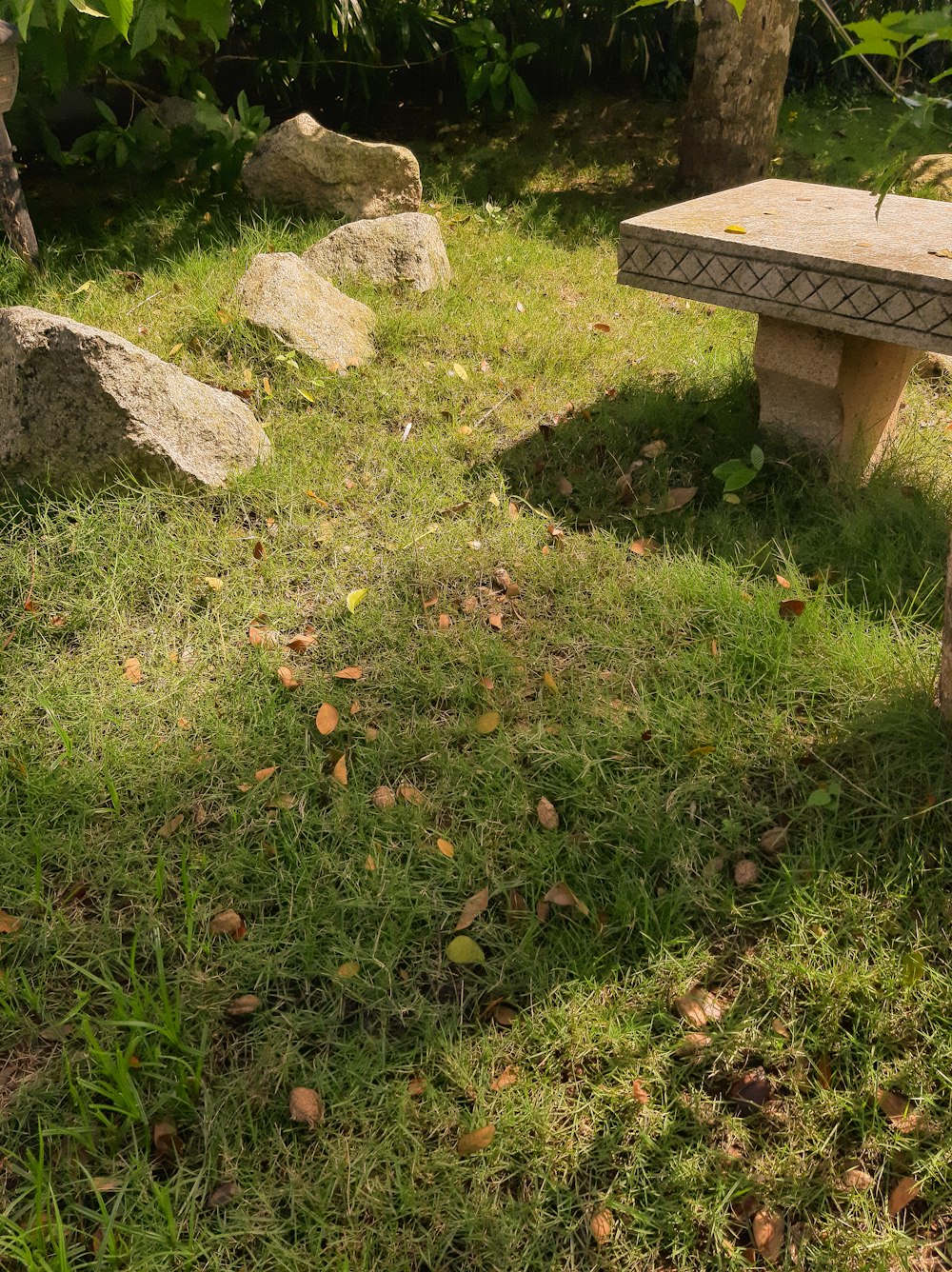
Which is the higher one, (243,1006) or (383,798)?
(383,798)

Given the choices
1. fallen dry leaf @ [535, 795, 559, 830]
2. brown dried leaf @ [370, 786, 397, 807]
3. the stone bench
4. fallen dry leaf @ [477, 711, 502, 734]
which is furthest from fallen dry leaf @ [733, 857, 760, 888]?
the stone bench

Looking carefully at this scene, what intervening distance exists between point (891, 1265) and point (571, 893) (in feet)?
2.79

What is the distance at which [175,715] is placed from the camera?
2.64 meters

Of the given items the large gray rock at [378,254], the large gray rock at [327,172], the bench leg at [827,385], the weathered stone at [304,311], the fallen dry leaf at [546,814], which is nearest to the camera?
the fallen dry leaf at [546,814]

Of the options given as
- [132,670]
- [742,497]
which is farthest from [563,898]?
[742,497]

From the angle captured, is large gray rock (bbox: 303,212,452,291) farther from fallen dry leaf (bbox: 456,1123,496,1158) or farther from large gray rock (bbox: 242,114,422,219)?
fallen dry leaf (bbox: 456,1123,496,1158)

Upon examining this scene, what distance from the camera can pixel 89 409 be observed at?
3.08 metres

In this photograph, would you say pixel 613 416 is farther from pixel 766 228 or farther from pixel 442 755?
pixel 442 755

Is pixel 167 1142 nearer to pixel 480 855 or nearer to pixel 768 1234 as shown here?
pixel 480 855

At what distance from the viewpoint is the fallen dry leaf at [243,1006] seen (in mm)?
2031

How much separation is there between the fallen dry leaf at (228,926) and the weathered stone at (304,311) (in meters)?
2.44

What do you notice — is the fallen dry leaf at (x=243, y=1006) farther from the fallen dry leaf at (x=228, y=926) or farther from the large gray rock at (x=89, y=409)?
the large gray rock at (x=89, y=409)

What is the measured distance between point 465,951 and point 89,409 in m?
2.04

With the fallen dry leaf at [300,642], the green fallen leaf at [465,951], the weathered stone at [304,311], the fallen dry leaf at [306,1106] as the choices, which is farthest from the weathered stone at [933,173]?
the fallen dry leaf at [306,1106]
